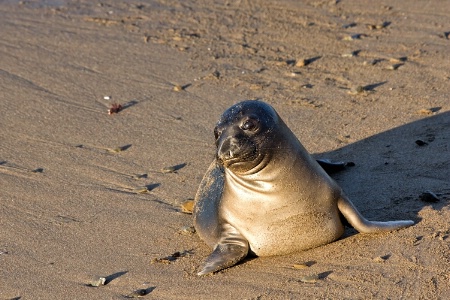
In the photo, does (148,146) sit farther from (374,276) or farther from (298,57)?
(374,276)

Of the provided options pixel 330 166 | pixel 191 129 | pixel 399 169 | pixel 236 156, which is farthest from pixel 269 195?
pixel 191 129

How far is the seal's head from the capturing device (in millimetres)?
5059

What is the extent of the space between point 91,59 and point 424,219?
15.5 feet

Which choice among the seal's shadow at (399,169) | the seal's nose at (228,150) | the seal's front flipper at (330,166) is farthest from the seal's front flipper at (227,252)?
the seal's front flipper at (330,166)

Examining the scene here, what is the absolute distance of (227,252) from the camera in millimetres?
5324

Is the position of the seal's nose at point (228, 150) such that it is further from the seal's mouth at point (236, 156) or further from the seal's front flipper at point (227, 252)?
the seal's front flipper at point (227, 252)

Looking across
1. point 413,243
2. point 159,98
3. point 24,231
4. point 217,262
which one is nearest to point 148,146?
point 159,98

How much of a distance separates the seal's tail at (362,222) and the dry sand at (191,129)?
62 millimetres

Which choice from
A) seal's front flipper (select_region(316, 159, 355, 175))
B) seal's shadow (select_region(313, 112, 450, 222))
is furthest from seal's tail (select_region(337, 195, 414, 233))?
seal's front flipper (select_region(316, 159, 355, 175))

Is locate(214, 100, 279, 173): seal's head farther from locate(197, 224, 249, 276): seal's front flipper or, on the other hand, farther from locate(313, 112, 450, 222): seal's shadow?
locate(313, 112, 450, 222): seal's shadow

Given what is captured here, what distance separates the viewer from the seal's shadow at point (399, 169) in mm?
5812

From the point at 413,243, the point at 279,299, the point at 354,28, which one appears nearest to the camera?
the point at 279,299

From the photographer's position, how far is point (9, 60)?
9055 mm

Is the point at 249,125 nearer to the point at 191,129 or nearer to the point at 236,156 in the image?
the point at 236,156
